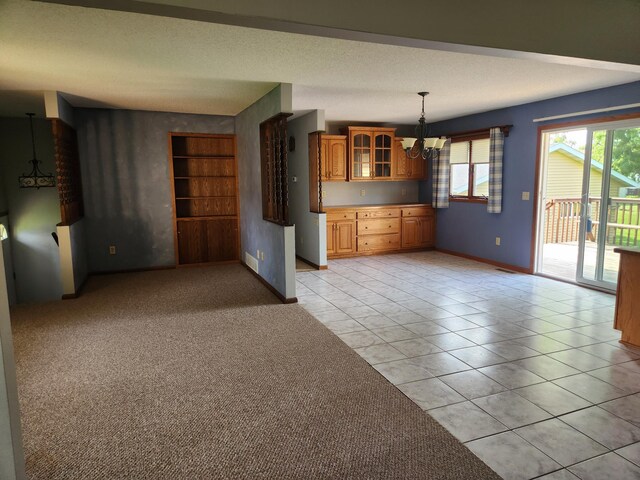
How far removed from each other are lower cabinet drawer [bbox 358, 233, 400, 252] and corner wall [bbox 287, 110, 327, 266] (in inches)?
42.0

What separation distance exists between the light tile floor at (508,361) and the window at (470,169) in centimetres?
190

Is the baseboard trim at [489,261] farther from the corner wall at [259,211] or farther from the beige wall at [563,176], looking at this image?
the corner wall at [259,211]

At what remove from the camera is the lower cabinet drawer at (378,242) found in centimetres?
745

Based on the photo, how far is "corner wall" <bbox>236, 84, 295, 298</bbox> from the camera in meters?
4.56

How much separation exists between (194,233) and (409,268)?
138 inches

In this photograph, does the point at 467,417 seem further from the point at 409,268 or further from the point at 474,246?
the point at 474,246

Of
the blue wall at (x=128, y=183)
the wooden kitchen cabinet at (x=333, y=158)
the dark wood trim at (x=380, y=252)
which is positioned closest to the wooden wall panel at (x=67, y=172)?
the blue wall at (x=128, y=183)

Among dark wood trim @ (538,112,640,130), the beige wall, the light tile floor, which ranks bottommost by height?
the light tile floor

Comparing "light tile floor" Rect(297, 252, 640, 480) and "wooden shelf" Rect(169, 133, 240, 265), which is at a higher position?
"wooden shelf" Rect(169, 133, 240, 265)

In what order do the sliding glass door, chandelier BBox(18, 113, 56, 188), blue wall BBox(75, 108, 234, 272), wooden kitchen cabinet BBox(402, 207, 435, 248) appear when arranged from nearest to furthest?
the sliding glass door < blue wall BBox(75, 108, 234, 272) < chandelier BBox(18, 113, 56, 188) < wooden kitchen cabinet BBox(402, 207, 435, 248)

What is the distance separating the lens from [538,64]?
3650 mm

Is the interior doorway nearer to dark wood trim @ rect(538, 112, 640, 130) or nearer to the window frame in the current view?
dark wood trim @ rect(538, 112, 640, 130)

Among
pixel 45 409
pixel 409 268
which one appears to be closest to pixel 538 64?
pixel 409 268

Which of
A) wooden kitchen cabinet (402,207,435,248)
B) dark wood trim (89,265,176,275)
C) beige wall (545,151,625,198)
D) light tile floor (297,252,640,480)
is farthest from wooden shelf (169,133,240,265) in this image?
beige wall (545,151,625,198)
